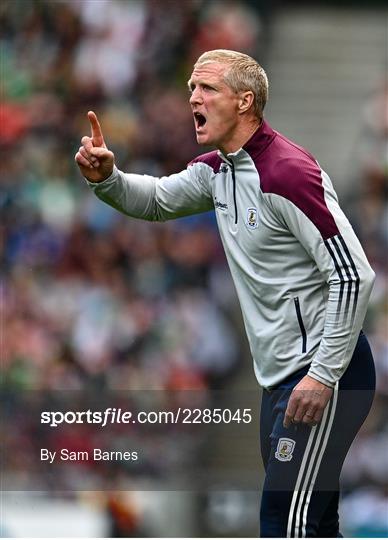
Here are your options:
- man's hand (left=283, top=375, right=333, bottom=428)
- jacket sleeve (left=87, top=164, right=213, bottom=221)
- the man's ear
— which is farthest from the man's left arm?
jacket sleeve (left=87, top=164, right=213, bottom=221)

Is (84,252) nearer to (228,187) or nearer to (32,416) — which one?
(32,416)

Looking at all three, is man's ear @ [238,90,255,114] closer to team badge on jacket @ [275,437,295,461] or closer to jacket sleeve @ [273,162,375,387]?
jacket sleeve @ [273,162,375,387]

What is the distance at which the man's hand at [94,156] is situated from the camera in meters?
3.53

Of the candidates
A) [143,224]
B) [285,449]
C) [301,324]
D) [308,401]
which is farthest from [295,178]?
[143,224]

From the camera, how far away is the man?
3262mm

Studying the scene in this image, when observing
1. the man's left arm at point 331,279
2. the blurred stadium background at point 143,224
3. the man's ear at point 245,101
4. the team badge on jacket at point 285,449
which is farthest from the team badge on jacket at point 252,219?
the blurred stadium background at point 143,224

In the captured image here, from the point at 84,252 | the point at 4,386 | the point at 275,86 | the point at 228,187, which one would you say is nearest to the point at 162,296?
the point at 84,252

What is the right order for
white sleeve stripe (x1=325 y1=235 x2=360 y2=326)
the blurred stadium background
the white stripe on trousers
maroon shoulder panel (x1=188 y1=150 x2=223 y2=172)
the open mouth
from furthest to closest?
the blurred stadium background, maroon shoulder panel (x1=188 y1=150 x2=223 y2=172), the open mouth, the white stripe on trousers, white sleeve stripe (x1=325 y1=235 x2=360 y2=326)

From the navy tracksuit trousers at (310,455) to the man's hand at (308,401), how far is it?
54mm

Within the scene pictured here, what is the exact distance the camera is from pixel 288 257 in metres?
3.38

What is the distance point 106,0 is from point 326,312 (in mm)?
6550

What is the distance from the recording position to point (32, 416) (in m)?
6.64

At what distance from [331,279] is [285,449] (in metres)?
0.47

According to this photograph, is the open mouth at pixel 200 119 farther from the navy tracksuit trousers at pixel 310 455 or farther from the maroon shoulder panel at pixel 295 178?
the navy tracksuit trousers at pixel 310 455
